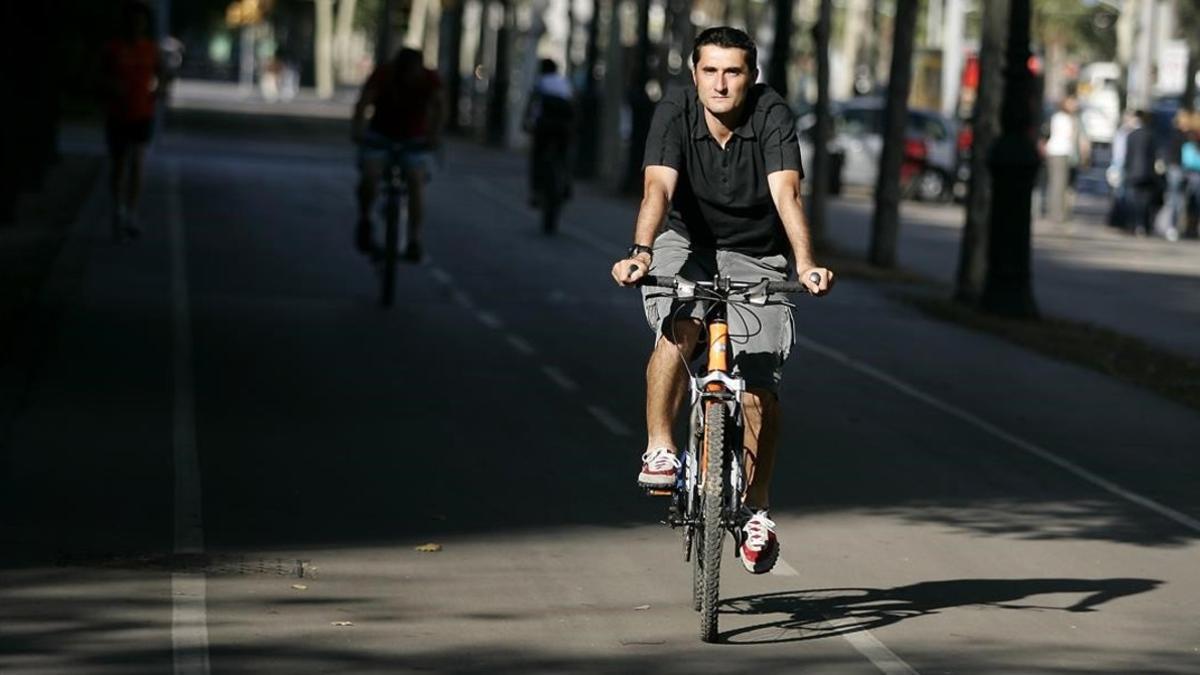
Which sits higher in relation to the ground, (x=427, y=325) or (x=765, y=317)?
(x=765, y=317)

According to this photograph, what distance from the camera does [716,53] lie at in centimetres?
753

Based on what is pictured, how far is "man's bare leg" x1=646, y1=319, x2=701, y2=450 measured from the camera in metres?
7.64

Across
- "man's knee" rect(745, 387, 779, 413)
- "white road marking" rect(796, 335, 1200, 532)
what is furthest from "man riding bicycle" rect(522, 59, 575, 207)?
"man's knee" rect(745, 387, 779, 413)

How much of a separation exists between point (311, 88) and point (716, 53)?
124 meters

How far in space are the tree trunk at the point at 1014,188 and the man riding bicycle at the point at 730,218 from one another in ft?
39.6

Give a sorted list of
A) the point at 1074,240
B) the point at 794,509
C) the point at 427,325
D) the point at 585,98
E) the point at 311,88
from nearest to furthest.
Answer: the point at 794,509
the point at 427,325
the point at 1074,240
the point at 585,98
the point at 311,88

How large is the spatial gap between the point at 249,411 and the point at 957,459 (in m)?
3.43

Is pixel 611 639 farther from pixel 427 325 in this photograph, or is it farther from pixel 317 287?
pixel 317 287

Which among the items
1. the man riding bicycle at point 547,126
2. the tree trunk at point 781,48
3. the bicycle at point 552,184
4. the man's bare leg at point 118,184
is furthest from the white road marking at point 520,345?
the tree trunk at point 781,48

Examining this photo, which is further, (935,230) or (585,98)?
(585,98)

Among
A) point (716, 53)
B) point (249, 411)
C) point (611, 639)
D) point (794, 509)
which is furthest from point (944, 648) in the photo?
point (249, 411)

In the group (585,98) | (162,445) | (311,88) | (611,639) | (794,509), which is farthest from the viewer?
(311,88)

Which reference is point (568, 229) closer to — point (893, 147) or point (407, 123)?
point (893, 147)

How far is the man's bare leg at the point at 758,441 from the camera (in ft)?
25.2
